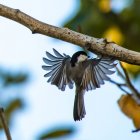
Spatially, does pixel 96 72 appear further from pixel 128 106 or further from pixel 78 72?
pixel 128 106

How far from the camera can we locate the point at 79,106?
1.18 metres

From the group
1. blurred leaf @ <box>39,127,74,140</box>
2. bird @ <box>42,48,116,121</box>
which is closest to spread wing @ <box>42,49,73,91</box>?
bird @ <box>42,48,116,121</box>

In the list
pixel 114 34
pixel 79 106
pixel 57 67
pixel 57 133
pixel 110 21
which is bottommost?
pixel 79 106

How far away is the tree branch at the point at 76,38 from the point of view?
1.21m

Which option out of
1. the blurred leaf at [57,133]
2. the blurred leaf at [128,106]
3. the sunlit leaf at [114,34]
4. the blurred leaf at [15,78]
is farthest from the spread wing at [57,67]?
the sunlit leaf at [114,34]

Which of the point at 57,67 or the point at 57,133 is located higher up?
the point at 57,133

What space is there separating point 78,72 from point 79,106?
0.07 metres

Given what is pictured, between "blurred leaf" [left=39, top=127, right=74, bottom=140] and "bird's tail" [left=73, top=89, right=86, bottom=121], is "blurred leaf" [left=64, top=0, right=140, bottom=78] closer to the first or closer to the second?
"blurred leaf" [left=39, top=127, right=74, bottom=140]

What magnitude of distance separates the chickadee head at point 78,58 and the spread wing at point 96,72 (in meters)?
0.01

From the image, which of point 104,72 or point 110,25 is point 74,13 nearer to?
point 110,25

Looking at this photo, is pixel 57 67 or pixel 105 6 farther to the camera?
pixel 105 6

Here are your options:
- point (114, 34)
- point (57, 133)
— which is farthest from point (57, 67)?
point (114, 34)

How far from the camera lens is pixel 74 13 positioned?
3234 mm

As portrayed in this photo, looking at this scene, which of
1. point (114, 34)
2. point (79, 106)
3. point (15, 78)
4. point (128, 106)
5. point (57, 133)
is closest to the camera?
point (79, 106)
